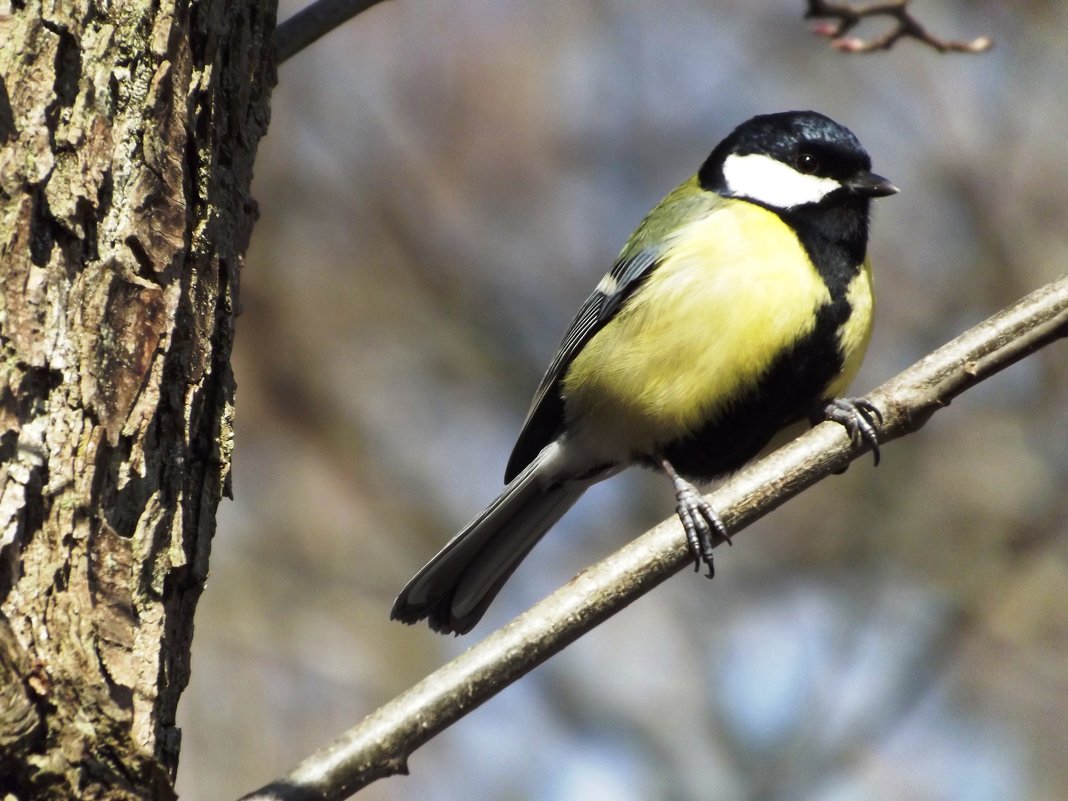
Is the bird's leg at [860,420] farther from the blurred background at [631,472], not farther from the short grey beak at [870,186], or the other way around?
the blurred background at [631,472]

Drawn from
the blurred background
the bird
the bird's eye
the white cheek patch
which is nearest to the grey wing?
the bird

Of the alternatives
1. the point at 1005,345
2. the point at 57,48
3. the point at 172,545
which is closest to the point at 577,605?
the point at 172,545

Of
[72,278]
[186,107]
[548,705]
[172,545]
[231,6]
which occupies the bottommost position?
[548,705]

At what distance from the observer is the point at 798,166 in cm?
354

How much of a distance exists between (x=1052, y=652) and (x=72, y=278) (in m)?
5.94

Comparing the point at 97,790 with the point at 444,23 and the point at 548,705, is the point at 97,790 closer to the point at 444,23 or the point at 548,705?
the point at 548,705

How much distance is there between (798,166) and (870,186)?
0.77 feet

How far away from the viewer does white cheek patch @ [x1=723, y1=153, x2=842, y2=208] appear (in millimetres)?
3436

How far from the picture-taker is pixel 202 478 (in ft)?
6.25

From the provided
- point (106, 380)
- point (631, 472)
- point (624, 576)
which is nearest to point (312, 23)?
point (106, 380)

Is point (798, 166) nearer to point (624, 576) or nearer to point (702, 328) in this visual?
point (702, 328)

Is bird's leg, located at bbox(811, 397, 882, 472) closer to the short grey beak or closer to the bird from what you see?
the bird

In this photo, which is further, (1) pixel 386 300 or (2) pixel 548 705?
(1) pixel 386 300

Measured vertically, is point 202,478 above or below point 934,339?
above
